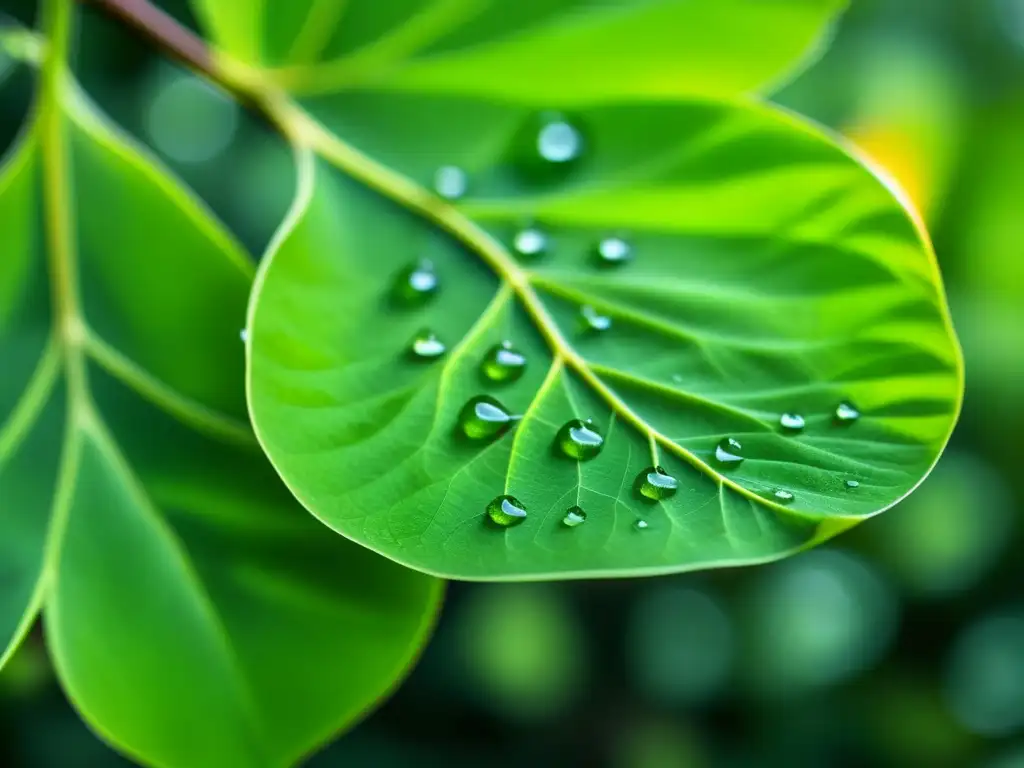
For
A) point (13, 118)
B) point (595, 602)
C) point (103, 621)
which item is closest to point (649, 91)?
point (103, 621)

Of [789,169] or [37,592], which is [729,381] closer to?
[789,169]

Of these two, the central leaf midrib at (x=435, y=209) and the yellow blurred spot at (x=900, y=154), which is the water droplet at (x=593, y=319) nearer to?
the central leaf midrib at (x=435, y=209)

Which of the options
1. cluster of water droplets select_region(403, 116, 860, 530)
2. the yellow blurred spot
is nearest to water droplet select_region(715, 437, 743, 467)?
cluster of water droplets select_region(403, 116, 860, 530)

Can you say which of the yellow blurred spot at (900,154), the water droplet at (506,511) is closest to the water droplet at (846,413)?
the water droplet at (506,511)

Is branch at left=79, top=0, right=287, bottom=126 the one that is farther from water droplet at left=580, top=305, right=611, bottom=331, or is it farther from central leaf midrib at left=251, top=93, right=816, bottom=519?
water droplet at left=580, top=305, right=611, bottom=331

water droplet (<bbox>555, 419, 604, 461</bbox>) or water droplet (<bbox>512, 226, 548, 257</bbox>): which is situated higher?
water droplet (<bbox>512, 226, 548, 257</bbox>)

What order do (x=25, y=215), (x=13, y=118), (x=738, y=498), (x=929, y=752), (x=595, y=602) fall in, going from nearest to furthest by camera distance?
(x=738, y=498) → (x=25, y=215) → (x=13, y=118) → (x=929, y=752) → (x=595, y=602)
